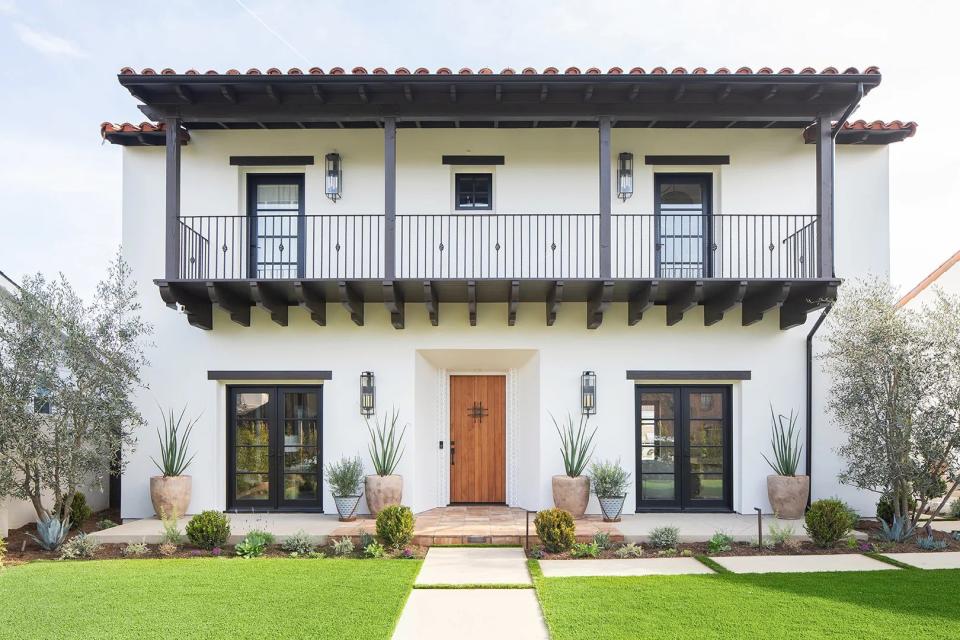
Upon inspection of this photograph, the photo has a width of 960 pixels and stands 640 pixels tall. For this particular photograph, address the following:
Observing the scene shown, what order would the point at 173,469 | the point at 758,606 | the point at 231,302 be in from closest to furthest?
the point at 758,606
the point at 231,302
the point at 173,469

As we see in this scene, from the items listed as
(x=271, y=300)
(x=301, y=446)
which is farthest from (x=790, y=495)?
(x=271, y=300)

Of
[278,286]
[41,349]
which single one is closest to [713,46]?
[278,286]

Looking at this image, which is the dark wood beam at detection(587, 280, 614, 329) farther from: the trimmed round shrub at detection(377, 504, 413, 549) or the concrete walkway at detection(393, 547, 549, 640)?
the trimmed round shrub at detection(377, 504, 413, 549)

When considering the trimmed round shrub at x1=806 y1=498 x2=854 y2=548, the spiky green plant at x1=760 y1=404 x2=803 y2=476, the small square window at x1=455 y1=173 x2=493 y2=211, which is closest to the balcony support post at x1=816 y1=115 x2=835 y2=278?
the spiky green plant at x1=760 y1=404 x2=803 y2=476

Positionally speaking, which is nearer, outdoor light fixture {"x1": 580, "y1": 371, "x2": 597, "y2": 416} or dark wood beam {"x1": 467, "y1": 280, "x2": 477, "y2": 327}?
dark wood beam {"x1": 467, "y1": 280, "x2": 477, "y2": 327}

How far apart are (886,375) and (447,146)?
692cm

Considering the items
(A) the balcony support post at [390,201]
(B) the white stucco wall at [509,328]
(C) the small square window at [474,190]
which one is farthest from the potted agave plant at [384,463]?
(C) the small square window at [474,190]

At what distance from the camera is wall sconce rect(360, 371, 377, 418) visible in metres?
9.44

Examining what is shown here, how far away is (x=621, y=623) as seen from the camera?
5125 mm

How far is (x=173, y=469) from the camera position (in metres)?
9.22

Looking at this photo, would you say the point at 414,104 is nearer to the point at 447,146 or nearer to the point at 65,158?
the point at 447,146

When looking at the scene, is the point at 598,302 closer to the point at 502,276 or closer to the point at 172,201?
the point at 502,276

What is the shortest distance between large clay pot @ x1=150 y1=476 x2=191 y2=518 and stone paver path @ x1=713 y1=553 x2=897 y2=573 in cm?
743

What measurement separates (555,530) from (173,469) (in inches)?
228
